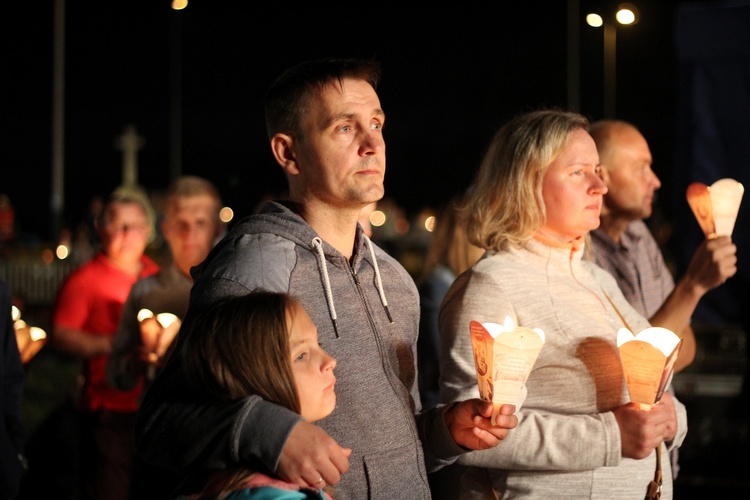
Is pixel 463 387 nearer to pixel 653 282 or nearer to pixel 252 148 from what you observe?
pixel 653 282

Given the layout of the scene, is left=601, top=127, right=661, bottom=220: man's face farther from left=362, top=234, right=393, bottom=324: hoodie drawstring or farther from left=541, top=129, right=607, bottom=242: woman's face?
left=362, top=234, right=393, bottom=324: hoodie drawstring

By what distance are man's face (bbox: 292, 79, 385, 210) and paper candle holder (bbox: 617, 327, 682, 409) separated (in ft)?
3.06

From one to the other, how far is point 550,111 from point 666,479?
55.1 inches

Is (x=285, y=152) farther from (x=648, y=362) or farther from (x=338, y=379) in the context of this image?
(x=648, y=362)

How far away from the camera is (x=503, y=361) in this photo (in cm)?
286

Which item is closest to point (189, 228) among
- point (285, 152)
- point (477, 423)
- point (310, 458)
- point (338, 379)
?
point (285, 152)

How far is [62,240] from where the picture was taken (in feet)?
98.9

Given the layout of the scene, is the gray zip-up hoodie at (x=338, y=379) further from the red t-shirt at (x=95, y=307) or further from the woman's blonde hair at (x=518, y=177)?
the red t-shirt at (x=95, y=307)

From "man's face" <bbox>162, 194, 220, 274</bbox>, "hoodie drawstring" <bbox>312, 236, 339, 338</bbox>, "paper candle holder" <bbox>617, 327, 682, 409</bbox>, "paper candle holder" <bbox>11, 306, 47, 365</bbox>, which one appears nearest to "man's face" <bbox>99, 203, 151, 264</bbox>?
"man's face" <bbox>162, 194, 220, 274</bbox>

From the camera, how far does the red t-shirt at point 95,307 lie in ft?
19.4

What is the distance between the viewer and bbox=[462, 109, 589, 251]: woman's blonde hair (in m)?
3.71

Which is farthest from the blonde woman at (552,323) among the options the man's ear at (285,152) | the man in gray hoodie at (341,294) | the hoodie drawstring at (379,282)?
the man's ear at (285,152)

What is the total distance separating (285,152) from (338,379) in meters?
0.74

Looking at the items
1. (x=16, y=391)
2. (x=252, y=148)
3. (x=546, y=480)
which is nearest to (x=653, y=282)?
(x=546, y=480)
